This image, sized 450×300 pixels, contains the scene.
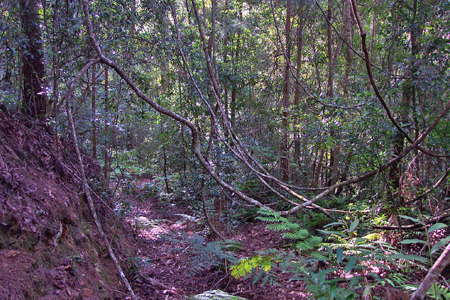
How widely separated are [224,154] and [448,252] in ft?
18.9

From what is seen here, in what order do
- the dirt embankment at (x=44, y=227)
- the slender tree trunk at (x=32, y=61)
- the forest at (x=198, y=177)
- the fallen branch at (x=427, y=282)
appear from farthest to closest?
the slender tree trunk at (x=32, y=61) → the dirt embankment at (x=44, y=227) → the forest at (x=198, y=177) → the fallen branch at (x=427, y=282)

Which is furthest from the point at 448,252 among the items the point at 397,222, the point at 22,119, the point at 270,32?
the point at 270,32

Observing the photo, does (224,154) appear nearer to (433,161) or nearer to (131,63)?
(131,63)

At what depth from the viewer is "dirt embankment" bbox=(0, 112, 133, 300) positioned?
3139 mm

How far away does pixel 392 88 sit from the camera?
5117mm

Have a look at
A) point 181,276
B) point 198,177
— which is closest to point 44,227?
point 181,276

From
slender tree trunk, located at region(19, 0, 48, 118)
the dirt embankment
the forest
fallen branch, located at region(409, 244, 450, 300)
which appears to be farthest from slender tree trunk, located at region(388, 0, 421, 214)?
slender tree trunk, located at region(19, 0, 48, 118)

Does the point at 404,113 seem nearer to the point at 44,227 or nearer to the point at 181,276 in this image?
the point at 181,276

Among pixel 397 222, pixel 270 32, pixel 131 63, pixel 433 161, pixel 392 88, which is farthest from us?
pixel 270 32

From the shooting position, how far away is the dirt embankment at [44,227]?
10.3 ft

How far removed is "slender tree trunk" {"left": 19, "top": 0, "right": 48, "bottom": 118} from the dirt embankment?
1.40ft

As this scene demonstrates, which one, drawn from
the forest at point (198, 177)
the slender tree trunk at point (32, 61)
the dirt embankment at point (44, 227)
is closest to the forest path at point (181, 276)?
the forest at point (198, 177)

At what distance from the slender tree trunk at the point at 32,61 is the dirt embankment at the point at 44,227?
16.8 inches

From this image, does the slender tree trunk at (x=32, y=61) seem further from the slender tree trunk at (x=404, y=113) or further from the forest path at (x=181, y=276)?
the slender tree trunk at (x=404, y=113)
